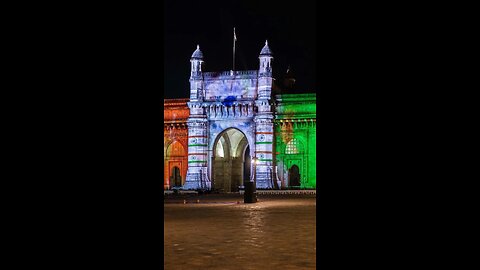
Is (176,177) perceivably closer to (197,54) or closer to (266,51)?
(197,54)

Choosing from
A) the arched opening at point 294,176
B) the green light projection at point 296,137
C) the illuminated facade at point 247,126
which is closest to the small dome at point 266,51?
the illuminated facade at point 247,126

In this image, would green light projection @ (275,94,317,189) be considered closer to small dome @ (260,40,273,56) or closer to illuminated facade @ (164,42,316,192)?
illuminated facade @ (164,42,316,192)

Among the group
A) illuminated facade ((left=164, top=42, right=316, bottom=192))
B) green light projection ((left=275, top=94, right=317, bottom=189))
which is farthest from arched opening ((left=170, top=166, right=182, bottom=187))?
green light projection ((left=275, top=94, right=317, bottom=189))

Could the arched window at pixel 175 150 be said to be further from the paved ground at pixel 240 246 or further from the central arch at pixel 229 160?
the paved ground at pixel 240 246

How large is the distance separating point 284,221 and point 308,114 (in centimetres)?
3241

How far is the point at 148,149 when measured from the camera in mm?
3305

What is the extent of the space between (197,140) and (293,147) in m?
7.99

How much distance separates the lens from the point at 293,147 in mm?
46562

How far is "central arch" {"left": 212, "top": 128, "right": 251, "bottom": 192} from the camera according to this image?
165 feet

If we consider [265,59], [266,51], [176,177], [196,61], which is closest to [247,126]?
[265,59]

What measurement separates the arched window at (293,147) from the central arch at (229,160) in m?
4.67

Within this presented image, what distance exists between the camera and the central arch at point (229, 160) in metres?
50.4
